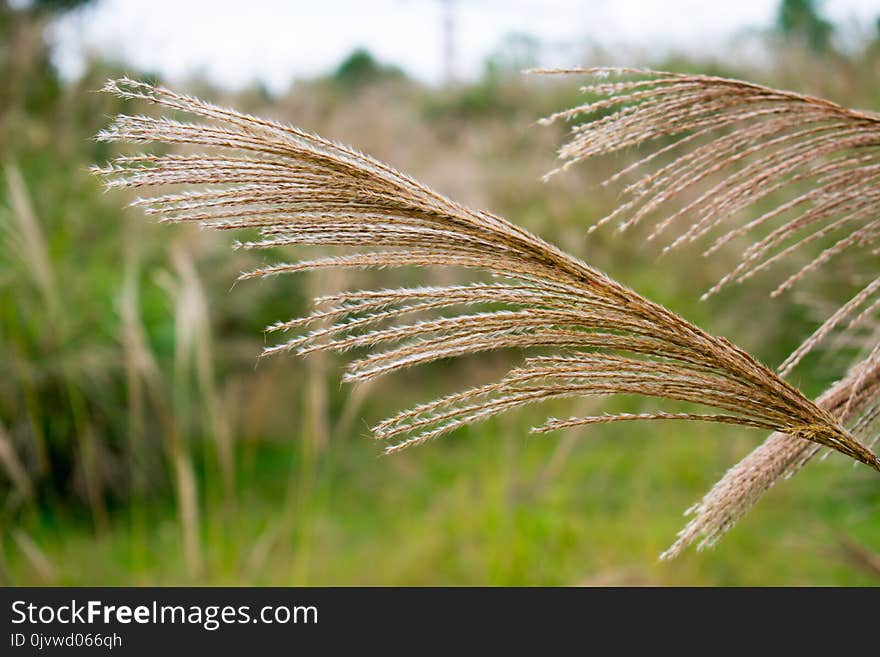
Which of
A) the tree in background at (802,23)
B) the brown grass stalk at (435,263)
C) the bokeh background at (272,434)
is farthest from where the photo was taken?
the tree in background at (802,23)

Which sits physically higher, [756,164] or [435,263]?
[756,164]

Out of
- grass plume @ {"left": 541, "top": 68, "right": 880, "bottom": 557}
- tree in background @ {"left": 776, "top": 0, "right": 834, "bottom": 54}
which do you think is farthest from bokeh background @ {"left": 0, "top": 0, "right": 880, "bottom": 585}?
tree in background @ {"left": 776, "top": 0, "right": 834, "bottom": 54}

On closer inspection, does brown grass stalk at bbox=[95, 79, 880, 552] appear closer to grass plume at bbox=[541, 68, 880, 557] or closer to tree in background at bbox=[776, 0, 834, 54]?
grass plume at bbox=[541, 68, 880, 557]

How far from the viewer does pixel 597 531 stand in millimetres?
4648

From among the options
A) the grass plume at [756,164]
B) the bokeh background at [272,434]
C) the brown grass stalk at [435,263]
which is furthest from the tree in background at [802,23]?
the brown grass stalk at [435,263]

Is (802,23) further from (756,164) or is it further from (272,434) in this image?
(756,164)

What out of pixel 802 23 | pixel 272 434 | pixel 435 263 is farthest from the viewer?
pixel 802 23

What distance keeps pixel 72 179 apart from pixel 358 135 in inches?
124

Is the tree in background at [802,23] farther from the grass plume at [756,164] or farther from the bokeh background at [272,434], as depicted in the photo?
the grass plume at [756,164]

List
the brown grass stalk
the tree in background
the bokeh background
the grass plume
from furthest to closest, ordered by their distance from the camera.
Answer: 1. the tree in background
2. the bokeh background
3. the grass plume
4. the brown grass stalk

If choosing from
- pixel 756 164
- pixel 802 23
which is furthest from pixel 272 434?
pixel 802 23

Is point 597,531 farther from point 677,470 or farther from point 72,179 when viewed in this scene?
point 72,179
